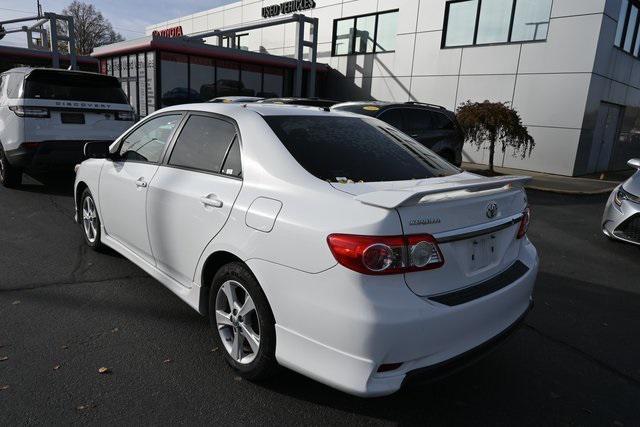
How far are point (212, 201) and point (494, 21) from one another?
15096 millimetres

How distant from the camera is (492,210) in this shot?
2.52 meters

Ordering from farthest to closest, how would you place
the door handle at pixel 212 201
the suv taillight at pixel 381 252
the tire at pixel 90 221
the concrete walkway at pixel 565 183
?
the concrete walkway at pixel 565 183 < the tire at pixel 90 221 < the door handle at pixel 212 201 < the suv taillight at pixel 381 252

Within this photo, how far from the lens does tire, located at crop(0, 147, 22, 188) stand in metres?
7.69

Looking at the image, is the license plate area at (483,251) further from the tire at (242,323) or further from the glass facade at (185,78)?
the glass facade at (185,78)

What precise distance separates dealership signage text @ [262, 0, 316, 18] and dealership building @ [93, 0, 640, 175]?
0.24ft

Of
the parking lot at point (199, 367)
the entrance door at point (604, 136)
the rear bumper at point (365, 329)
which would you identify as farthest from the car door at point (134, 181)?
the entrance door at point (604, 136)

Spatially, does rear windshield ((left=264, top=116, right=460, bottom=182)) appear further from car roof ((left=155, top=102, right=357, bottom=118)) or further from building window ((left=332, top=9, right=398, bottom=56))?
building window ((left=332, top=9, right=398, bottom=56))

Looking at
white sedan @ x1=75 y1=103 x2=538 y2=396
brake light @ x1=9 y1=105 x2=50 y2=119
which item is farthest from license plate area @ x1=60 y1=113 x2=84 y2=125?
white sedan @ x1=75 y1=103 x2=538 y2=396

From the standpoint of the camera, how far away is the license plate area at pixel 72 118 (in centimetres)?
729

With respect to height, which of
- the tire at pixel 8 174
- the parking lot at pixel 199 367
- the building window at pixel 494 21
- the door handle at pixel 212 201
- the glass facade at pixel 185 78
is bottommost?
the parking lot at pixel 199 367

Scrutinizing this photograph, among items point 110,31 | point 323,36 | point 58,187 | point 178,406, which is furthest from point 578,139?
point 110,31

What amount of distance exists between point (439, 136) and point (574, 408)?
739 centimetres

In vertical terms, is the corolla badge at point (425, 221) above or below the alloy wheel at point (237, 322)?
above

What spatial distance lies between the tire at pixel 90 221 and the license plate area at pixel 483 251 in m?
3.68
